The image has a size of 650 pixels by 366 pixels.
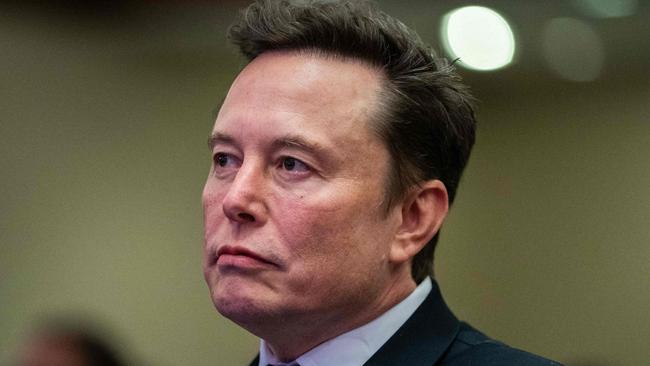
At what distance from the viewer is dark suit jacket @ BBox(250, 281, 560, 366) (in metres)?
1.72

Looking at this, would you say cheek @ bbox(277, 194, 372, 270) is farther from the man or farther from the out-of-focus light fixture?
the out-of-focus light fixture

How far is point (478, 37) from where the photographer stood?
192 inches

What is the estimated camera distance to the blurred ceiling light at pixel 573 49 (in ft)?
15.6

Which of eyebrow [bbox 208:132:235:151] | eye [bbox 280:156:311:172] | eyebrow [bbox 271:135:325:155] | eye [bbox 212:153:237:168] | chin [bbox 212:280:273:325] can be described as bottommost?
chin [bbox 212:280:273:325]

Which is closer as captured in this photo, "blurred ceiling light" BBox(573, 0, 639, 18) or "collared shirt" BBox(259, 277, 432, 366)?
"collared shirt" BBox(259, 277, 432, 366)

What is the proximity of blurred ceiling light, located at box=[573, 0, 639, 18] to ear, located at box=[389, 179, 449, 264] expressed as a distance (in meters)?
2.94

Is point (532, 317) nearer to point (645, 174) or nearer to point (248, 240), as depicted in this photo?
point (645, 174)

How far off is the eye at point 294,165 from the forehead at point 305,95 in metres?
0.05

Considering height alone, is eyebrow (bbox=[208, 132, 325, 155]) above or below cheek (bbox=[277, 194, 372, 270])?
above

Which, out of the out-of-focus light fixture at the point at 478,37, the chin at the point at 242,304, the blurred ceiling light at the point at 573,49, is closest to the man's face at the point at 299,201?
the chin at the point at 242,304

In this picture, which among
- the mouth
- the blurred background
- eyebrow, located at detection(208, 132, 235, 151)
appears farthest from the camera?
the blurred background

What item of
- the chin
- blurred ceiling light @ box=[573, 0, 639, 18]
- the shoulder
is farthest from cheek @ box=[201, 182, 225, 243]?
blurred ceiling light @ box=[573, 0, 639, 18]

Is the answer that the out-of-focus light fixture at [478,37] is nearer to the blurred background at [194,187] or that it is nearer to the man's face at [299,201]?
the blurred background at [194,187]

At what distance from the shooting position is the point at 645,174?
5.12 m
